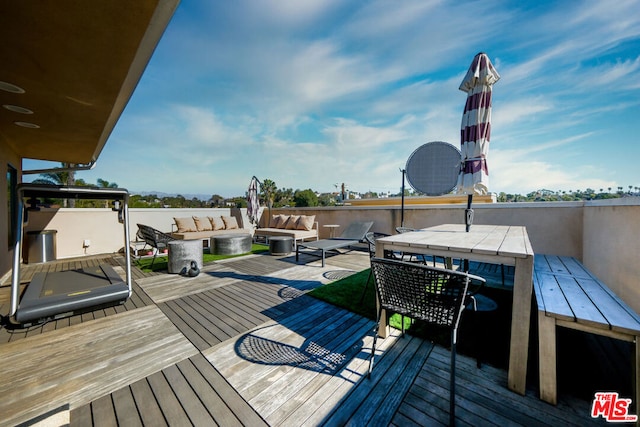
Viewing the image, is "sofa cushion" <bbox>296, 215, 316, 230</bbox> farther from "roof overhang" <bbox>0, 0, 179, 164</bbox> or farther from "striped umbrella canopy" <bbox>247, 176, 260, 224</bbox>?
"roof overhang" <bbox>0, 0, 179, 164</bbox>

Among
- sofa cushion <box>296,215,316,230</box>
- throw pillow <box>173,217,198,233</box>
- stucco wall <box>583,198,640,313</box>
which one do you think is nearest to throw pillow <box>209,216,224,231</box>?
throw pillow <box>173,217,198,233</box>

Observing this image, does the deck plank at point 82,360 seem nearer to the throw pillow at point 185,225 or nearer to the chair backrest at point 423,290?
the chair backrest at point 423,290

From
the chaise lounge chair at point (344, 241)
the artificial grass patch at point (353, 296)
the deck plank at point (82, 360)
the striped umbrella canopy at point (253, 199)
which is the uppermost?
the striped umbrella canopy at point (253, 199)

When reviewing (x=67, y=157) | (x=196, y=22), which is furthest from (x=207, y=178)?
(x=196, y=22)

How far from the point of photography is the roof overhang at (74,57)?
1.69 m

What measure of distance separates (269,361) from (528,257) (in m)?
2.08

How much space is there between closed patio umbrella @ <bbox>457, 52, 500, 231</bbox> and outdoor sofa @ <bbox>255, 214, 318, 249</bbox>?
15.8ft

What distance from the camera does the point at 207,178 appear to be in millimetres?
18766

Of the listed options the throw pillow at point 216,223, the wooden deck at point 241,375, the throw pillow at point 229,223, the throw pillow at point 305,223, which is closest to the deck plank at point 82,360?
the wooden deck at point 241,375

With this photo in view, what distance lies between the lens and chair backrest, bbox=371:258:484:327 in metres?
1.45

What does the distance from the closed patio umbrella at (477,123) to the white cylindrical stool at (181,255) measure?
4923 mm

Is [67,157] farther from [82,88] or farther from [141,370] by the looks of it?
[141,370]

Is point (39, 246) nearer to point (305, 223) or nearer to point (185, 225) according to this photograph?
point (185, 225)

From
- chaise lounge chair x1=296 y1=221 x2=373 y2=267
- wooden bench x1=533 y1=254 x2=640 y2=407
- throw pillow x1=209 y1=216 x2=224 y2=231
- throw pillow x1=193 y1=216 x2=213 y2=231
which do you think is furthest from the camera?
throw pillow x1=209 y1=216 x2=224 y2=231
